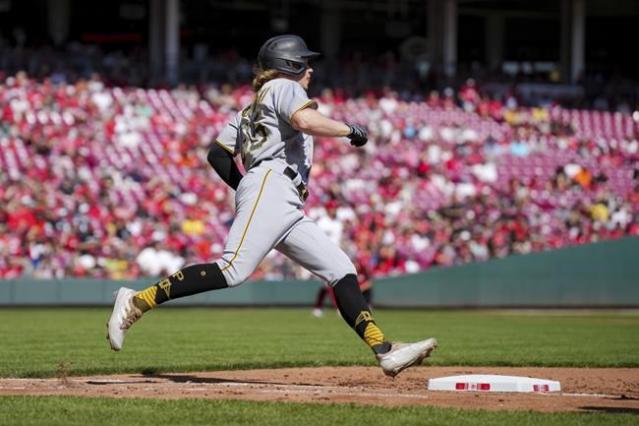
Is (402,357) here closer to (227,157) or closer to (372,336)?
(372,336)

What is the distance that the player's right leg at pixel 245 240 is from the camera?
7.97m

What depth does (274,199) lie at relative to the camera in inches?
315

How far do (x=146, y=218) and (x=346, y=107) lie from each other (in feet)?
26.4

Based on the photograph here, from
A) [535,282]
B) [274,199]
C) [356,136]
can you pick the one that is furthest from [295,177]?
[535,282]

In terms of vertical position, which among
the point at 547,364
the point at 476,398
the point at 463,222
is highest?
the point at 476,398

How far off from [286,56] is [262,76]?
0.21 meters

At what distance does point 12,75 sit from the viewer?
98.3 feet

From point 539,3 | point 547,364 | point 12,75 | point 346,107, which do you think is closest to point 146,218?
point 12,75

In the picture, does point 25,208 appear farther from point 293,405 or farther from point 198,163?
point 293,405

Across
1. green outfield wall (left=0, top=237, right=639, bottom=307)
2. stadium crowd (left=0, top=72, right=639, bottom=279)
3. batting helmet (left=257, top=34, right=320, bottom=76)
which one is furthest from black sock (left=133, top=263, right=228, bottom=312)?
green outfield wall (left=0, top=237, right=639, bottom=307)

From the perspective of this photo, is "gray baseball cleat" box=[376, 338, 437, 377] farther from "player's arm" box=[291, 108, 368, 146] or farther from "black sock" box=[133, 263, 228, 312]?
"player's arm" box=[291, 108, 368, 146]

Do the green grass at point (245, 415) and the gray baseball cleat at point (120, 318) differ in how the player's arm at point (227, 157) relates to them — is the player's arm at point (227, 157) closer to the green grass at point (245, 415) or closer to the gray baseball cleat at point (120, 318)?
the gray baseball cleat at point (120, 318)

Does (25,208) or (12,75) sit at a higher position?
(12,75)

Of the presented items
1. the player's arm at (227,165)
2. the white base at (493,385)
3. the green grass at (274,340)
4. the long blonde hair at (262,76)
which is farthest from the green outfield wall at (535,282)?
the long blonde hair at (262,76)
